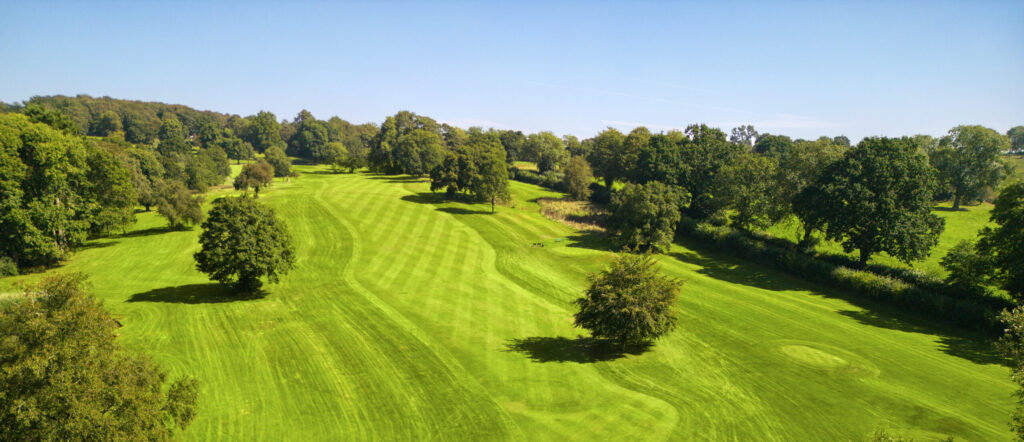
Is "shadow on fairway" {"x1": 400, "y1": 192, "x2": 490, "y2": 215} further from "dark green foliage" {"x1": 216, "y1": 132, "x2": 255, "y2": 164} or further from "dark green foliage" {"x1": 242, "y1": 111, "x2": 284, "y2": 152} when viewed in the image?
"dark green foliage" {"x1": 242, "y1": 111, "x2": 284, "y2": 152}

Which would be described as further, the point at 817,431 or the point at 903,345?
the point at 903,345

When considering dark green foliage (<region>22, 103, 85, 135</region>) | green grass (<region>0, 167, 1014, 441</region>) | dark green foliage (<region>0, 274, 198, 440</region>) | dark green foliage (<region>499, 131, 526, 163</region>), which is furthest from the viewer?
dark green foliage (<region>499, 131, 526, 163</region>)

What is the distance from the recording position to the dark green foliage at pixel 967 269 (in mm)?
39375

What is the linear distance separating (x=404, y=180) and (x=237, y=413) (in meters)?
98.2

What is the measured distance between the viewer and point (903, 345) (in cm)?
3300

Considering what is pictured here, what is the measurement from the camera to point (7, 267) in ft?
142

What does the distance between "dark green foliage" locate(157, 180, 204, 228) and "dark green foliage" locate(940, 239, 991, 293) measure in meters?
91.6

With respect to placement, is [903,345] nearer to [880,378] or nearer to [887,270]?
[880,378]

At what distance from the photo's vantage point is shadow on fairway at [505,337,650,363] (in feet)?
100

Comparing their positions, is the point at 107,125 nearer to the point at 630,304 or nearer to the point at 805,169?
the point at 630,304

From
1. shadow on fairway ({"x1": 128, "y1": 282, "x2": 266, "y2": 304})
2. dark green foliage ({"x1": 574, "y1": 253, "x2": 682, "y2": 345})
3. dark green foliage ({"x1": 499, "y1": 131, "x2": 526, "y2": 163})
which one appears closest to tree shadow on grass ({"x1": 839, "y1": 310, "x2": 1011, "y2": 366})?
dark green foliage ({"x1": 574, "y1": 253, "x2": 682, "y2": 345})

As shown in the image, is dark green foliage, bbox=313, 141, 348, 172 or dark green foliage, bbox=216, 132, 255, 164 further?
dark green foliage, bbox=216, 132, 255, 164

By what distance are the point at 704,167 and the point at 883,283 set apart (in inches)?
1597

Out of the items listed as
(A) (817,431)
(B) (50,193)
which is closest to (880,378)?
(A) (817,431)
